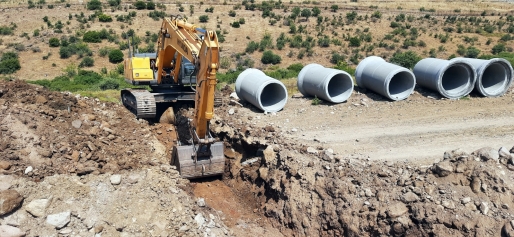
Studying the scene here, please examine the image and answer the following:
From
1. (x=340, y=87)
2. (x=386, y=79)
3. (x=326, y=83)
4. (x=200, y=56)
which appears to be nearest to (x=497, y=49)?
(x=386, y=79)

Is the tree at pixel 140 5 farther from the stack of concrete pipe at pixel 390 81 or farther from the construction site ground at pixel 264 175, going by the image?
the construction site ground at pixel 264 175

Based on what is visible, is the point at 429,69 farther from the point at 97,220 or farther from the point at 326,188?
the point at 97,220

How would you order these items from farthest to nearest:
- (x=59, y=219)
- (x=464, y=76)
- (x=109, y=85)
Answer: (x=109, y=85), (x=464, y=76), (x=59, y=219)

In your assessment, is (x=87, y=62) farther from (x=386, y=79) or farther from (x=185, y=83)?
(x=386, y=79)

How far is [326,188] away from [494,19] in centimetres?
4568

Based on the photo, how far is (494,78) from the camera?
16.3 meters

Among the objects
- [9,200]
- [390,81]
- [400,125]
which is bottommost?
[9,200]

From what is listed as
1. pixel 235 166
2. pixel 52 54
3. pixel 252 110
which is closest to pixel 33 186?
pixel 235 166

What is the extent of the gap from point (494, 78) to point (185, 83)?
10.7m

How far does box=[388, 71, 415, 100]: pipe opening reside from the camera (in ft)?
50.8

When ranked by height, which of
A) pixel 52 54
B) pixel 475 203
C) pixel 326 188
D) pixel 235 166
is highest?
pixel 475 203

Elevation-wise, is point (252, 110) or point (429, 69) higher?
point (429, 69)

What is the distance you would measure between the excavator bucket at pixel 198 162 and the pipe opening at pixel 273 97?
3.87 m

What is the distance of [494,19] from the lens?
4722cm
